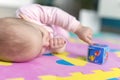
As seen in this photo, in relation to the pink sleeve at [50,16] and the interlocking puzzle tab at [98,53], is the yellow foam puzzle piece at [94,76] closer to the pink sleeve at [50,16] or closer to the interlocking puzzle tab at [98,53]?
the interlocking puzzle tab at [98,53]

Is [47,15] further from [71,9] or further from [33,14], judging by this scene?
[71,9]

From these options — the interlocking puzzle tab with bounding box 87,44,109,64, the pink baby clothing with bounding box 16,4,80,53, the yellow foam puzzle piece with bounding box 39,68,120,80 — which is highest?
the pink baby clothing with bounding box 16,4,80,53

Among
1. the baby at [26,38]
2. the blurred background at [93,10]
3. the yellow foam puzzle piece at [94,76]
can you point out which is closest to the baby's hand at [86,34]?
the baby at [26,38]

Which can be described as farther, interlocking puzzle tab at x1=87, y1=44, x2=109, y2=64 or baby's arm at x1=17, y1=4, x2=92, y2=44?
baby's arm at x1=17, y1=4, x2=92, y2=44

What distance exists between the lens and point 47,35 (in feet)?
2.82

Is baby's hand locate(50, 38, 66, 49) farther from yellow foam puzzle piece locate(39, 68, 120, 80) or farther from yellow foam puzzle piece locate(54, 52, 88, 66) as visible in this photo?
yellow foam puzzle piece locate(39, 68, 120, 80)

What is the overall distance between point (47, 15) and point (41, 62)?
236 mm

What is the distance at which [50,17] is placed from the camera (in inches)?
39.0

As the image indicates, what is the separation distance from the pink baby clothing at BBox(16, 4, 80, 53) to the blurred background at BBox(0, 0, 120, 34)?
87 cm

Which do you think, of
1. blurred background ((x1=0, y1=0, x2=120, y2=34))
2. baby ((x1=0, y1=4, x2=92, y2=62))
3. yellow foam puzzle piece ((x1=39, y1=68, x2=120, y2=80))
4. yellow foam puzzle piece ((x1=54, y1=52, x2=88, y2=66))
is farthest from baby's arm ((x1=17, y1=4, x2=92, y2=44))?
blurred background ((x1=0, y1=0, x2=120, y2=34))

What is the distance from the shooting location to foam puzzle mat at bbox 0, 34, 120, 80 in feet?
2.25

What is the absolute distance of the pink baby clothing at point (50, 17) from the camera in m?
0.97

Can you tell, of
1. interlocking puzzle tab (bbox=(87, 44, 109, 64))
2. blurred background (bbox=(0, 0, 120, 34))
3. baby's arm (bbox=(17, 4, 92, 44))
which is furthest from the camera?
blurred background (bbox=(0, 0, 120, 34))

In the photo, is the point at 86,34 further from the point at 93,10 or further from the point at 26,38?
the point at 93,10
